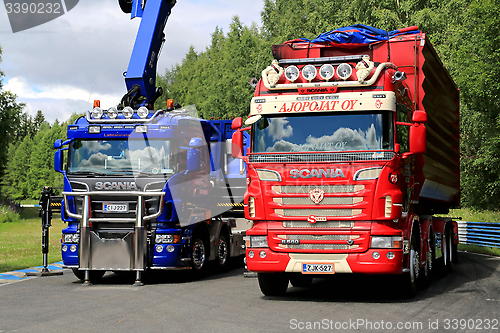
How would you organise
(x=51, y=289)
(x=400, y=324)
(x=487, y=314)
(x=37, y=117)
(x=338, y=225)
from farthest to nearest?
1. (x=37, y=117)
2. (x=51, y=289)
3. (x=338, y=225)
4. (x=487, y=314)
5. (x=400, y=324)

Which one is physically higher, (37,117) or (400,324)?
(37,117)

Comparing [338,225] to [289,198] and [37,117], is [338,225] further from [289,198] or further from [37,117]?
[37,117]

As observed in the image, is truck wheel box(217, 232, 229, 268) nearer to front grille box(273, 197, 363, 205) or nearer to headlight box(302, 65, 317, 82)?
front grille box(273, 197, 363, 205)

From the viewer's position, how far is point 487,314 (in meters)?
8.80

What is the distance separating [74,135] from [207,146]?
134 inches

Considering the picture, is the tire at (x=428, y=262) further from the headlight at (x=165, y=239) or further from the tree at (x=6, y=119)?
the tree at (x=6, y=119)

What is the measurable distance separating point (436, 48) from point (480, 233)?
16.3 meters

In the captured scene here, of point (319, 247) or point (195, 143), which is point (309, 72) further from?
point (195, 143)

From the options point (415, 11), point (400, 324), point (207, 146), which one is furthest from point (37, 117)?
point (400, 324)

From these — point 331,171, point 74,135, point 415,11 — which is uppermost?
point 415,11

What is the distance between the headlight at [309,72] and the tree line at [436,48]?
4.15m

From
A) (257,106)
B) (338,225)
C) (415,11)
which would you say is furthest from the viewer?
(415,11)

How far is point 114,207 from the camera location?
12750 millimetres

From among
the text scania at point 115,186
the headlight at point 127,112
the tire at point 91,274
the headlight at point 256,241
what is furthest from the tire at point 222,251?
the headlight at point 256,241
